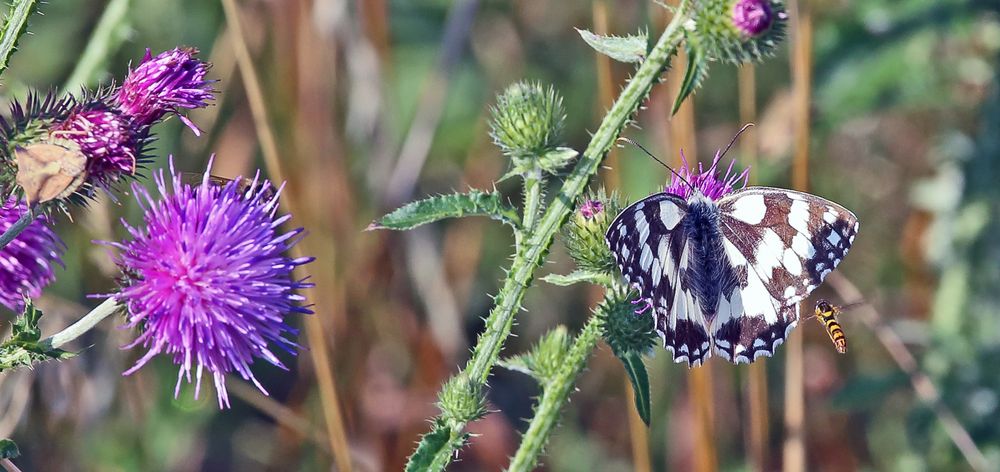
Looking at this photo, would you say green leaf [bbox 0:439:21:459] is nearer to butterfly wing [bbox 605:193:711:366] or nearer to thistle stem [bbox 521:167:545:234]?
thistle stem [bbox 521:167:545:234]

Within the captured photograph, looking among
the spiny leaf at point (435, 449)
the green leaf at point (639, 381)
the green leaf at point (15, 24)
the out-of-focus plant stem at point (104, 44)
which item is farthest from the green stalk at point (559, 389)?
the out-of-focus plant stem at point (104, 44)

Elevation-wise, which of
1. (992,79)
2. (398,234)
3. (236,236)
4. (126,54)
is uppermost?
(992,79)

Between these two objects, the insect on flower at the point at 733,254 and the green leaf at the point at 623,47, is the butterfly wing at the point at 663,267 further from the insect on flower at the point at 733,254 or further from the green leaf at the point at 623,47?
the green leaf at the point at 623,47

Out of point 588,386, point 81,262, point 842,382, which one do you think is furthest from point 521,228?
point 842,382

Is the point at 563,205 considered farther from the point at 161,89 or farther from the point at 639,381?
the point at 161,89

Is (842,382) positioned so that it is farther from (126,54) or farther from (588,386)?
(126,54)

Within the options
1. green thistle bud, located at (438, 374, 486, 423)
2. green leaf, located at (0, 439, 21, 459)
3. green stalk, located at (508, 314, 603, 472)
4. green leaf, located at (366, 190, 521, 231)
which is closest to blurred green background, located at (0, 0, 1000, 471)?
green stalk, located at (508, 314, 603, 472)

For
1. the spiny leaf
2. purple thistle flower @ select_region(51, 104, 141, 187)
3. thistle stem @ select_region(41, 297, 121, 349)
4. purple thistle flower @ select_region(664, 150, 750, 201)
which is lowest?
the spiny leaf
